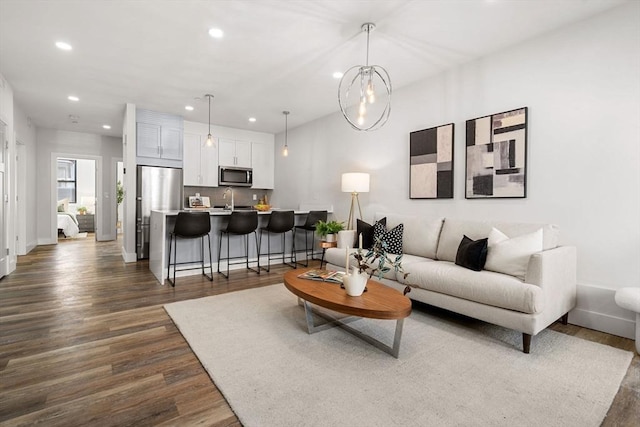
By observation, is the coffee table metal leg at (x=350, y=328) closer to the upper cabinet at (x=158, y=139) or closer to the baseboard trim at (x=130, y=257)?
the baseboard trim at (x=130, y=257)

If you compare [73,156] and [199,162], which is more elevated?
[73,156]

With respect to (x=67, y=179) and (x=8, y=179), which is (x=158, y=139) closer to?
(x=8, y=179)

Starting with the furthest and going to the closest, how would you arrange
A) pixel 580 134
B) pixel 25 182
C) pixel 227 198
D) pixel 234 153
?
pixel 227 198 → pixel 234 153 → pixel 25 182 → pixel 580 134

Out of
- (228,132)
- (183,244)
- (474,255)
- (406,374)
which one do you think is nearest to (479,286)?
(474,255)

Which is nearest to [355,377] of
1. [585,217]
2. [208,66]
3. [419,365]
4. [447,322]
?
[419,365]

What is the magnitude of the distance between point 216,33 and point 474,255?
10.5 feet

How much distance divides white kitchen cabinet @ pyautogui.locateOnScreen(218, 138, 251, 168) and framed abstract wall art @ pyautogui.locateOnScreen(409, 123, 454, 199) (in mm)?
4116

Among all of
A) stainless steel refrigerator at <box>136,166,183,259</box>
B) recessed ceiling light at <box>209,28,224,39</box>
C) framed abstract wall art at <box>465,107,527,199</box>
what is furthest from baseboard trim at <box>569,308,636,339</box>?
stainless steel refrigerator at <box>136,166,183,259</box>

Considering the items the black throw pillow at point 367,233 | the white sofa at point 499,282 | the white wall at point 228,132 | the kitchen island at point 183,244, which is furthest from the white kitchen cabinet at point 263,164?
the white sofa at point 499,282

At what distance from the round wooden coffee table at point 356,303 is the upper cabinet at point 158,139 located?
427 centimetres

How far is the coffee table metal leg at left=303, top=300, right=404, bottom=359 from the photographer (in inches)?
86.1

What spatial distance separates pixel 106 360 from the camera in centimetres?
212

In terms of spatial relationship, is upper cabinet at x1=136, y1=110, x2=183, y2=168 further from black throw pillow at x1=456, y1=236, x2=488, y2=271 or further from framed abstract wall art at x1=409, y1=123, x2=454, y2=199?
black throw pillow at x1=456, y1=236, x2=488, y2=271

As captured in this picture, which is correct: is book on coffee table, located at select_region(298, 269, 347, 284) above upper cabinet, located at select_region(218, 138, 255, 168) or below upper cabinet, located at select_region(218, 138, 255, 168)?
below
